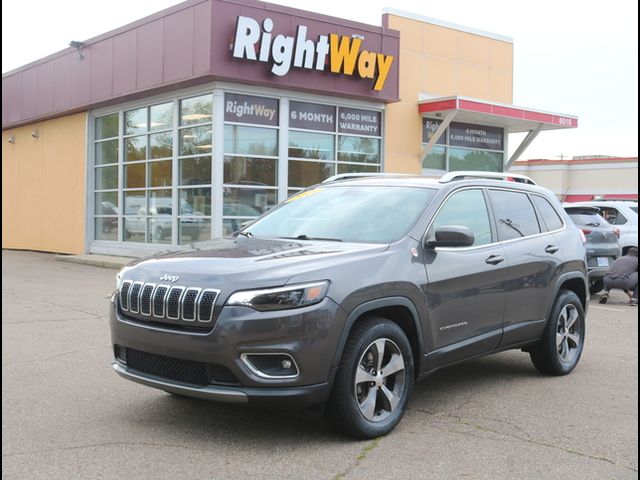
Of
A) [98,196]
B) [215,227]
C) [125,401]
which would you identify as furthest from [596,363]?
[98,196]

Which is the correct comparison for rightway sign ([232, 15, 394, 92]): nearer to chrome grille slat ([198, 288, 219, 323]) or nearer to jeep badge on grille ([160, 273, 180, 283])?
jeep badge on grille ([160, 273, 180, 283])

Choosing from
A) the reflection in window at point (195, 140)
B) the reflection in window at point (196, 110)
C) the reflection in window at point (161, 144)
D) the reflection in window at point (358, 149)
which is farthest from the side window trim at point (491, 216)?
the reflection in window at point (161, 144)

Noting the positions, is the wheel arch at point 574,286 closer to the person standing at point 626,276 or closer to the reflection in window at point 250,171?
the person standing at point 626,276

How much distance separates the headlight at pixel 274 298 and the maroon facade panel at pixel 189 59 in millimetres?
12019

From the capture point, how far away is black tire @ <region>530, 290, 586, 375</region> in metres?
6.36

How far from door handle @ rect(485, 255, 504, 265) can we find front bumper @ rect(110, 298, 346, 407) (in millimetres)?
1814

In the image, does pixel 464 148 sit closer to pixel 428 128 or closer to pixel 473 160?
pixel 473 160

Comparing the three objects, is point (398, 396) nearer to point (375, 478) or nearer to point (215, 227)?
point (375, 478)

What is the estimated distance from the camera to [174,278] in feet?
14.5

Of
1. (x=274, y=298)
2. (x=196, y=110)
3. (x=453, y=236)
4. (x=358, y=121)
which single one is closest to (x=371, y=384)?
(x=274, y=298)

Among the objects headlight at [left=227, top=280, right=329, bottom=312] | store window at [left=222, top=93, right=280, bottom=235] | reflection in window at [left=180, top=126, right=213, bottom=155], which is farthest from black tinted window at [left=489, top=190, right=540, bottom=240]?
reflection in window at [left=180, top=126, right=213, bottom=155]

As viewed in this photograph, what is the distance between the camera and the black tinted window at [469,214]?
550 centimetres

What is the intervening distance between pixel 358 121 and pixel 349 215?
13.6 m

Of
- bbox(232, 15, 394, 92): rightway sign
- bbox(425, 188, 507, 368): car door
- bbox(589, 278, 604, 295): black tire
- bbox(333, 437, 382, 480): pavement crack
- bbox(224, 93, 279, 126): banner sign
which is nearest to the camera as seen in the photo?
bbox(333, 437, 382, 480): pavement crack
